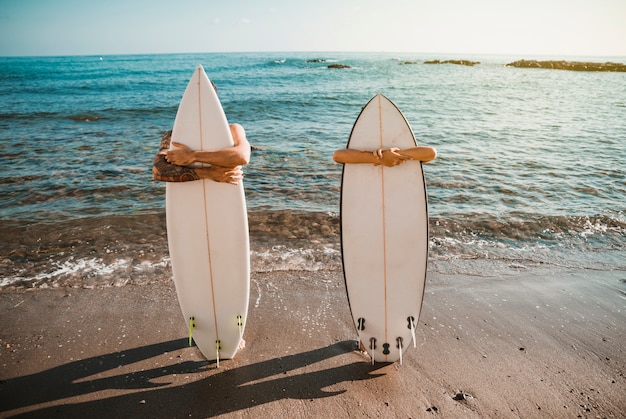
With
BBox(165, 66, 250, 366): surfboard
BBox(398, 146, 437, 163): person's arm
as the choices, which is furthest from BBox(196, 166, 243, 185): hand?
BBox(398, 146, 437, 163): person's arm

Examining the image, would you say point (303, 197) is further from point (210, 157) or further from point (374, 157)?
point (210, 157)

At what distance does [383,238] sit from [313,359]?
3.73 ft

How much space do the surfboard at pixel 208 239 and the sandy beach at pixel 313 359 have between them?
0.28m

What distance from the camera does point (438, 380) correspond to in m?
2.89

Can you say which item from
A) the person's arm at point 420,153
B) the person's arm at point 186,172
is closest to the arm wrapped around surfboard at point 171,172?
the person's arm at point 186,172

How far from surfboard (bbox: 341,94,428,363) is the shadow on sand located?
0.35 metres

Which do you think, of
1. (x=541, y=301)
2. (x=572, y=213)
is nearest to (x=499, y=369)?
(x=541, y=301)

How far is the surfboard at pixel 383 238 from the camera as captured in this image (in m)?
3.05

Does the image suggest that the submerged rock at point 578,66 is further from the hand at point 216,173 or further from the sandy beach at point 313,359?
the hand at point 216,173

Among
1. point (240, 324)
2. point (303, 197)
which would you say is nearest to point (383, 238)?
point (240, 324)

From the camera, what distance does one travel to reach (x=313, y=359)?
312 centimetres

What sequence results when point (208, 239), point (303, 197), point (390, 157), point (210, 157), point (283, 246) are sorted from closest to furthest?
point (210, 157), point (390, 157), point (208, 239), point (283, 246), point (303, 197)

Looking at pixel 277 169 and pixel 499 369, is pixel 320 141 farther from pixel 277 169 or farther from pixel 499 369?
pixel 499 369

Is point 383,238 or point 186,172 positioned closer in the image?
point 186,172
